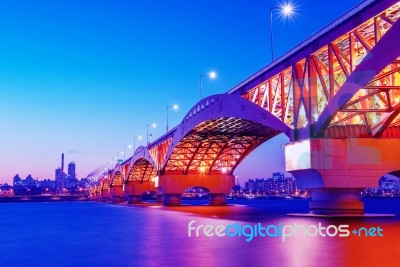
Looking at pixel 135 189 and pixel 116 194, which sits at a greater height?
pixel 135 189

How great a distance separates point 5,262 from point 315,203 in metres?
23.1

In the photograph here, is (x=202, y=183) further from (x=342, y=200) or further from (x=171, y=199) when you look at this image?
(x=342, y=200)

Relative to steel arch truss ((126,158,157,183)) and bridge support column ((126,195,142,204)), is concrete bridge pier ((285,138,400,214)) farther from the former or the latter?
bridge support column ((126,195,142,204))

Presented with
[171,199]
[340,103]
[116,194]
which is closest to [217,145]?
[171,199]

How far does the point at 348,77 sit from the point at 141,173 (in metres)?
107

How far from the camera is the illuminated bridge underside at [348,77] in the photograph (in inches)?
1089

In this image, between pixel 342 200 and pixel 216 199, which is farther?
pixel 216 199

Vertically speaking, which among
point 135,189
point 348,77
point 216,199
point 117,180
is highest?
point 348,77

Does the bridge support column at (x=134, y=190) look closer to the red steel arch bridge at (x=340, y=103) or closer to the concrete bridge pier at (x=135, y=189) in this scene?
the concrete bridge pier at (x=135, y=189)

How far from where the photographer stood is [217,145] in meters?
80.7

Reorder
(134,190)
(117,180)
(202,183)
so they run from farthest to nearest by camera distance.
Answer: (117,180), (134,190), (202,183)

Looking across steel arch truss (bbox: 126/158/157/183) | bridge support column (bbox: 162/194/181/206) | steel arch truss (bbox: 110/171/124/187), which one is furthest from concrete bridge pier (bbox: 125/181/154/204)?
bridge support column (bbox: 162/194/181/206)

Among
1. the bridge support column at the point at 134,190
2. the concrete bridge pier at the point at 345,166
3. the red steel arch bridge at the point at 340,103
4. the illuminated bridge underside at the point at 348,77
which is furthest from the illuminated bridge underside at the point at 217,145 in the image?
the bridge support column at the point at 134,190

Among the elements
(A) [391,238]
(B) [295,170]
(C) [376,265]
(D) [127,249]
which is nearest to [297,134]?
(B) [295,170]
